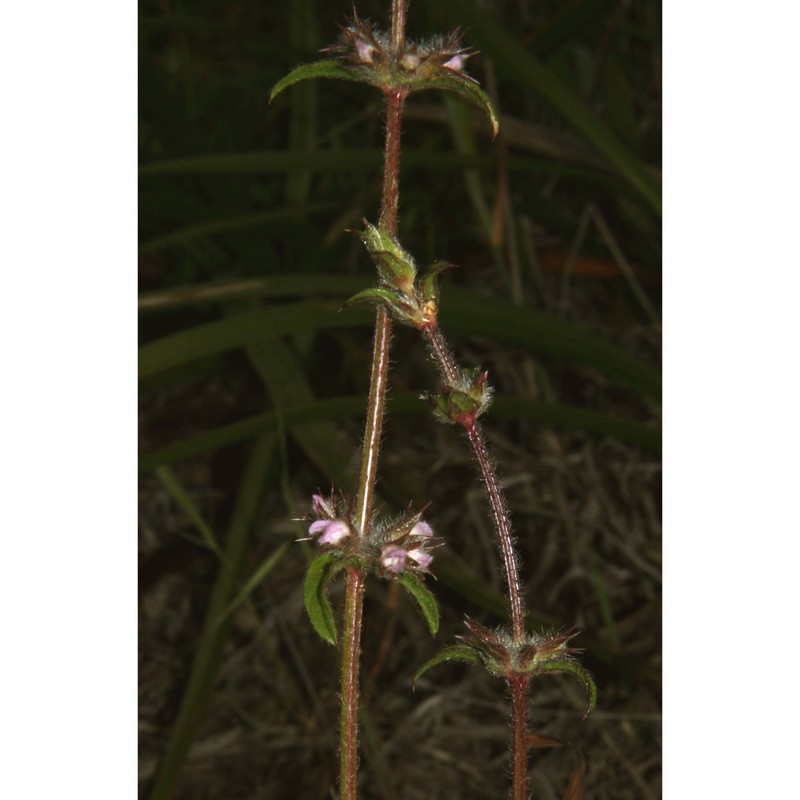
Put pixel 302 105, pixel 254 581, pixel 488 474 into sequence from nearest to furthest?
pixel 488 474 → pixel 254 581 → pixel 302 105

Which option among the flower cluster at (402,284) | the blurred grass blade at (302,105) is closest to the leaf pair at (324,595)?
the flower cluster at (402,284)

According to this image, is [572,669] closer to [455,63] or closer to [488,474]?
[488,474]

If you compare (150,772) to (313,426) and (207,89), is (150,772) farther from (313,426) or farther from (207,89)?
(207,89)

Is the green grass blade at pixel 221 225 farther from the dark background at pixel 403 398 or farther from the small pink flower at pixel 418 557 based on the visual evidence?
the small pink flower at pixel 418 557

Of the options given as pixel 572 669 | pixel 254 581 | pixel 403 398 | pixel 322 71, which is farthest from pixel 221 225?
pixel 572 669

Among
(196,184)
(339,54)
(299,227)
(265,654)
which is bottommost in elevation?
(265,654)

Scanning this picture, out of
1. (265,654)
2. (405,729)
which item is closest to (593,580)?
(405,729)

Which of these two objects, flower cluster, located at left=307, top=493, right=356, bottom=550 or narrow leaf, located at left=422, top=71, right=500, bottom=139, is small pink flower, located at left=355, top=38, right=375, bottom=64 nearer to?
narrow leaf, located at left=422, top=71, right=500, bottom=139
